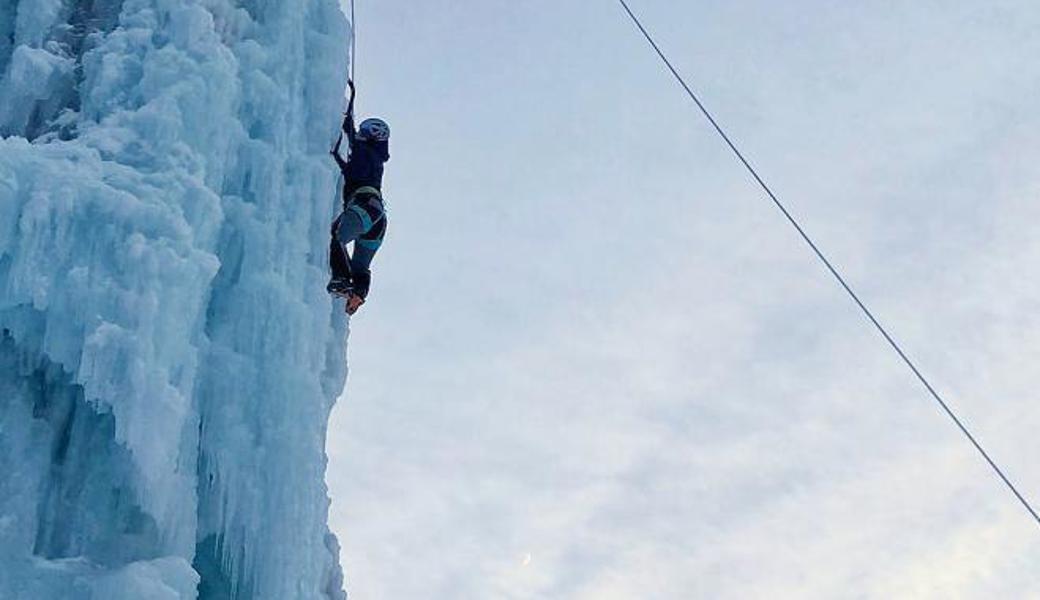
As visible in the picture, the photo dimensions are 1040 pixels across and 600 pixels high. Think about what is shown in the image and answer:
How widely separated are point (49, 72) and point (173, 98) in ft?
3.82

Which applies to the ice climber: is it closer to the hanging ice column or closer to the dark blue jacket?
the dark blue jacket

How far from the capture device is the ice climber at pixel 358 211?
9.90m

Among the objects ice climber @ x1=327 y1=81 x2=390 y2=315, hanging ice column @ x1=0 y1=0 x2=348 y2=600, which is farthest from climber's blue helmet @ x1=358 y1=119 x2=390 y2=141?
hanging ice column @ x1=0 y1=0 x2=348 y2=600

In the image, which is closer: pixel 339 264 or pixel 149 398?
pixel 149 398

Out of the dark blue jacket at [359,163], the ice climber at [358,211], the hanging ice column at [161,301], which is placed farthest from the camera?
the dark blue jacket at [359,163]

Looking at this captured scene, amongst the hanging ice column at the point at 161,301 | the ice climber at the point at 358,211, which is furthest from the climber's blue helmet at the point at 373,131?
the hanging ice column at the point at 161,301

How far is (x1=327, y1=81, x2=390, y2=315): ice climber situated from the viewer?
32.5ft

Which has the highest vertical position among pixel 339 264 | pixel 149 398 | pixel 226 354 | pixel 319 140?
pixel 319 140

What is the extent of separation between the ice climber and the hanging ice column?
0.29 meters

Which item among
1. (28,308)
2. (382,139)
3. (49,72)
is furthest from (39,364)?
(382,139)

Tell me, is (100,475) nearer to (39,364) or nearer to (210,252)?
(39,364)

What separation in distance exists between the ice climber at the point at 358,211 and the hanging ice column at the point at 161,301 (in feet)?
0.95

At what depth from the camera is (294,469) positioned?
823 centimetres

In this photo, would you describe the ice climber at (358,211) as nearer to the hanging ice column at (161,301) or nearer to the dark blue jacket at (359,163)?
the dark blue jacket at (359,163)
